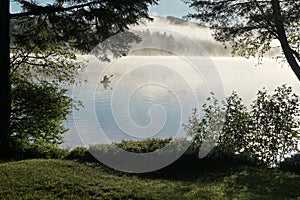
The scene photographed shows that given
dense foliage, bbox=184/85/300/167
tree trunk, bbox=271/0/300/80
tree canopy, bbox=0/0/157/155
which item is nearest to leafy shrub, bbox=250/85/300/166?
dense foliage, bbox=184/85/300/167

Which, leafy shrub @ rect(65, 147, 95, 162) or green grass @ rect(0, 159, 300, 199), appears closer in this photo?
green grass @ rect(0, 159, 300, 199)

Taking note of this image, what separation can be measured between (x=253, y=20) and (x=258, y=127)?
9.77 feet

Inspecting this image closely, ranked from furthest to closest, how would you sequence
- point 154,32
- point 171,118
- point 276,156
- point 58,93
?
point 171,118 < point 58,93 < point 154,32 < point 276,156

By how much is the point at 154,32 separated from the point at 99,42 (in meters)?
1.38

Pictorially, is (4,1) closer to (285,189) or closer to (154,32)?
(154,32)

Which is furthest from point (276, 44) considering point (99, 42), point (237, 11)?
point (99, 42)

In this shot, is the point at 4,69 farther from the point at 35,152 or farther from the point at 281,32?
the point at 281,32

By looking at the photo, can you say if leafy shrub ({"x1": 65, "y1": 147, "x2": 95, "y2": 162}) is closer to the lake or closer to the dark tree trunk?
the dark tree trunk

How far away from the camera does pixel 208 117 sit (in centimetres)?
888

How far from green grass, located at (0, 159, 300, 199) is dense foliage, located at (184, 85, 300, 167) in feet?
3.06

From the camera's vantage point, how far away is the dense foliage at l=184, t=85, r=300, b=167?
8578 millimetres

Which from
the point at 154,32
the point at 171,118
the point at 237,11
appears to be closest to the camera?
the point at 154,32

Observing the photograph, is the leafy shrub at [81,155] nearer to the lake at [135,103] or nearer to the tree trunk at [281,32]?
the lake at [135,103]

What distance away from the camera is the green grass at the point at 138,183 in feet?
18.2
